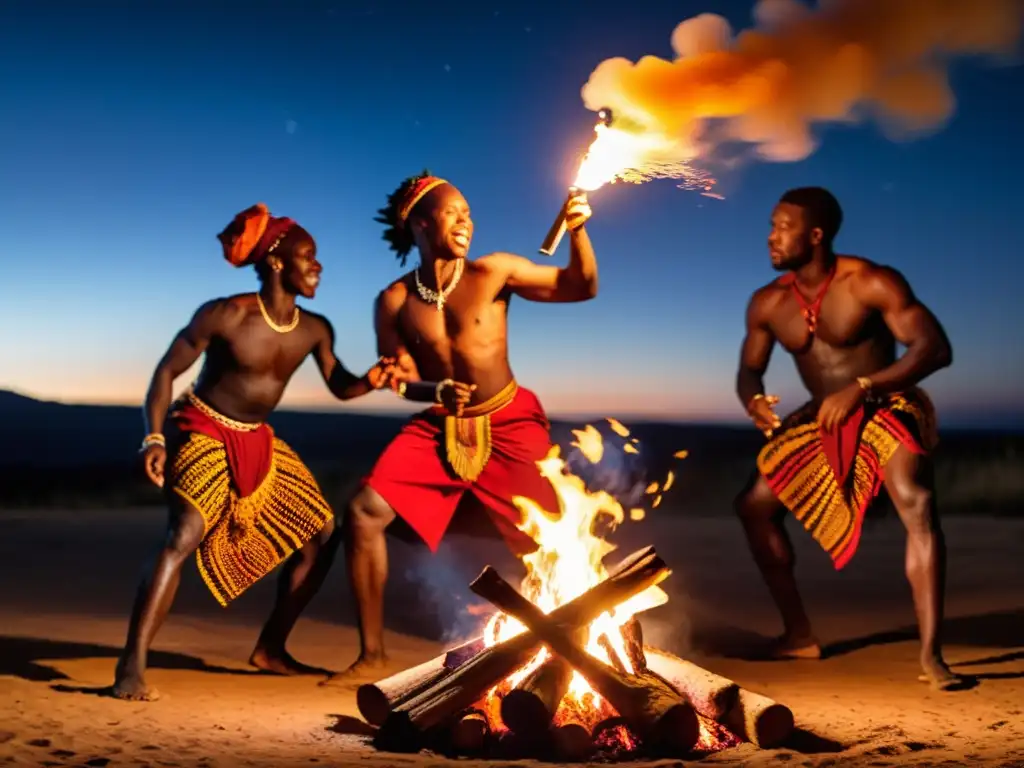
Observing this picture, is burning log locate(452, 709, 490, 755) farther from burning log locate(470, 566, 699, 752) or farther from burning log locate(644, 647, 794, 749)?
burning log locate(644, 647, 794, 749)

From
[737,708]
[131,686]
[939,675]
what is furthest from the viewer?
[939,675]

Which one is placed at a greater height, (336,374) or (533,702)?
(336,374)

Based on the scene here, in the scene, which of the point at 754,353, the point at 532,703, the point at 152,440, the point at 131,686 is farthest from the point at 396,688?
the point at 754,353

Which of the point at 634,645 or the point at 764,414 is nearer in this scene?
the point at 634,645

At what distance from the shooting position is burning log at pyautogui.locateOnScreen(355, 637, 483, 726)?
191 inches

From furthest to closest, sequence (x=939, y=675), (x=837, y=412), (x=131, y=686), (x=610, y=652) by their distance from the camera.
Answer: (x=837, y=412)
(x=939, y=675)
(x=131, y=686)
(x=610, y=652)

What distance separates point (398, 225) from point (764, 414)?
201 cm

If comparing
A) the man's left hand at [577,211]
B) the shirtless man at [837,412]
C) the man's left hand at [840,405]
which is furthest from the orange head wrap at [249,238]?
the man's left hand at [840,405]

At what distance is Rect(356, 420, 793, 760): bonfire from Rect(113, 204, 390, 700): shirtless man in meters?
1.23

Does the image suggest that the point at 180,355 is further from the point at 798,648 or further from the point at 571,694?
the point at 798,648

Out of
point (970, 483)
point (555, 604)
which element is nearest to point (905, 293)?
point (555, 604)

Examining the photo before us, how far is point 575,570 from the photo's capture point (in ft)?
17.6

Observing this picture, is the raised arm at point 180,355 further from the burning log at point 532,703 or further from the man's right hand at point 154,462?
the burning log at point 532,703

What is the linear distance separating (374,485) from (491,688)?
143 cm
